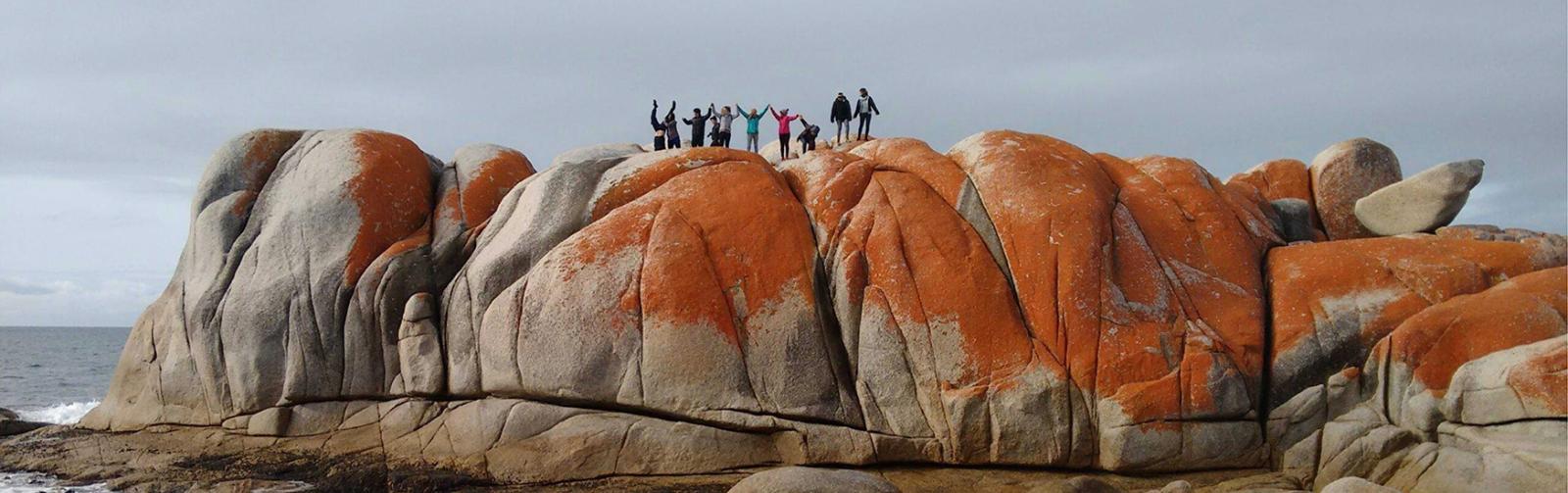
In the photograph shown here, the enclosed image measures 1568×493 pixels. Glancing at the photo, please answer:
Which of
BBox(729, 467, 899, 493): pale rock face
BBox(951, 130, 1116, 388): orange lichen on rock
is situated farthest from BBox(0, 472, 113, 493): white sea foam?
BBox(951, 130, 1116, 388): orange lichen on rock

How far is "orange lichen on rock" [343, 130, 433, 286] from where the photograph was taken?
65.6 feet

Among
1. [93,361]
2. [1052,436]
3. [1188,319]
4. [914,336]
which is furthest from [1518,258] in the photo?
[93,361]

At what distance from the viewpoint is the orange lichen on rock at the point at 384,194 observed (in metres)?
20.0

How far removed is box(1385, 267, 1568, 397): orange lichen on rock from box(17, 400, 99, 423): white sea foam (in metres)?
34.0

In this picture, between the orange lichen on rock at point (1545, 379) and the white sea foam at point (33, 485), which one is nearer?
the orange lichen on rock at point (1545, 379)

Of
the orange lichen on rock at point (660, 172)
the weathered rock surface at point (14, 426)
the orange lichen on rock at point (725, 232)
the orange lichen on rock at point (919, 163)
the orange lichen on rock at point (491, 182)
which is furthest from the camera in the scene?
the weathered rock surface at point (14, 426)

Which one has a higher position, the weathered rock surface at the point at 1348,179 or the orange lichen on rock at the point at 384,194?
the orange lichen on rock at the point at 384,194

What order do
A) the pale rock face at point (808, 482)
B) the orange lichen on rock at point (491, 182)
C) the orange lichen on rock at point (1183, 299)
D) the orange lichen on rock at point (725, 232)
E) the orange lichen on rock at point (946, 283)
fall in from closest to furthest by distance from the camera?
the pale rock face at point (808, 482), the orange lichen on rock at point (1183, 299), the orange lichen on rock at point (946, 283), the orange lichen on rock at point (725, 232), the orange lichen on rock at point (491, 182)

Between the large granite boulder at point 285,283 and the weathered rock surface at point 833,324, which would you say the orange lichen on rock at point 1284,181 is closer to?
the weathered rock surface at point 833,324

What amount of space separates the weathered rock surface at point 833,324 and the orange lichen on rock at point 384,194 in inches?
2.2

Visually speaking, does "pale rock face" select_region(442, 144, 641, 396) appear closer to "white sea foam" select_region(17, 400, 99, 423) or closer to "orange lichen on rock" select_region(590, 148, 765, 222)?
"orange lichen on rock" select_region(590, 148, 765, 222)

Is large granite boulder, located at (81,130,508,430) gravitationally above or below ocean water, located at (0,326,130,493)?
above

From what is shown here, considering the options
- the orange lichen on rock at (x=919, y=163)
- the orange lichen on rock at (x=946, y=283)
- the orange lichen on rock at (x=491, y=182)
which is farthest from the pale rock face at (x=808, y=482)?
the orange lichen on rock at (x=491, y=182)

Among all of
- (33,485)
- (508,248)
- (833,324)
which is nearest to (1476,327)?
(833,324)
